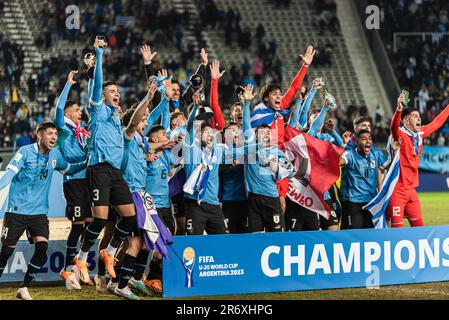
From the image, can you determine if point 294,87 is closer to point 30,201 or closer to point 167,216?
point 167,216

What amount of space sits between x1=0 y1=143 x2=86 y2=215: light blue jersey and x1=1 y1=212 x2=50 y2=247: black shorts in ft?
0.18

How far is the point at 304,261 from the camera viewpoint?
9773mm

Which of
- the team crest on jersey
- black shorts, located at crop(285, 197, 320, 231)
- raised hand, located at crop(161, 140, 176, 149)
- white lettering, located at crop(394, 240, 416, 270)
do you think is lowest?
white lettering, located at crop(394, 240, 416, 270)

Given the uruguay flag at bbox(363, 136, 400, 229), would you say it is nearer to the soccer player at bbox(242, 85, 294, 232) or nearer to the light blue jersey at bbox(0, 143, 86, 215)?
the soccer player at bbox(242, 85, 294, 232)

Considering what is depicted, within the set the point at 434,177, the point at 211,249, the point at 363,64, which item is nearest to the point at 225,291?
the point at 211,249

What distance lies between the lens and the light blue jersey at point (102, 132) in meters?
9.47

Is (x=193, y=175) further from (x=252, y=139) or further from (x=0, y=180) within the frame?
(x=0, y=180)

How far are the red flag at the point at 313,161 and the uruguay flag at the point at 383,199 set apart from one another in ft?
1.96

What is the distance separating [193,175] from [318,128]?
2522 mm

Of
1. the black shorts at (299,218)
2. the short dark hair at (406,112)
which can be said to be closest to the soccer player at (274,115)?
the black shorts at (299,218)

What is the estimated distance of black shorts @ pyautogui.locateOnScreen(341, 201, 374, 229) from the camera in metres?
11.2

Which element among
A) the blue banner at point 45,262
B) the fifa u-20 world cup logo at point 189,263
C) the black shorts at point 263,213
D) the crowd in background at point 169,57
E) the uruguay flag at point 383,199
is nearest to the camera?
the fifa u-20 world cup logo at point 189,263

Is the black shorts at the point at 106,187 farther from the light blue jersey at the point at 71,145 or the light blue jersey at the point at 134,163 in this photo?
the light blue jersey at the point at 71,145

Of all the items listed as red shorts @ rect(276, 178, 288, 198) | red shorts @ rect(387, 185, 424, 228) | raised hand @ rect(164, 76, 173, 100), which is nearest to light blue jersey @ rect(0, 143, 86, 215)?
raised hand @ rect(164, 76, 173, 100)
